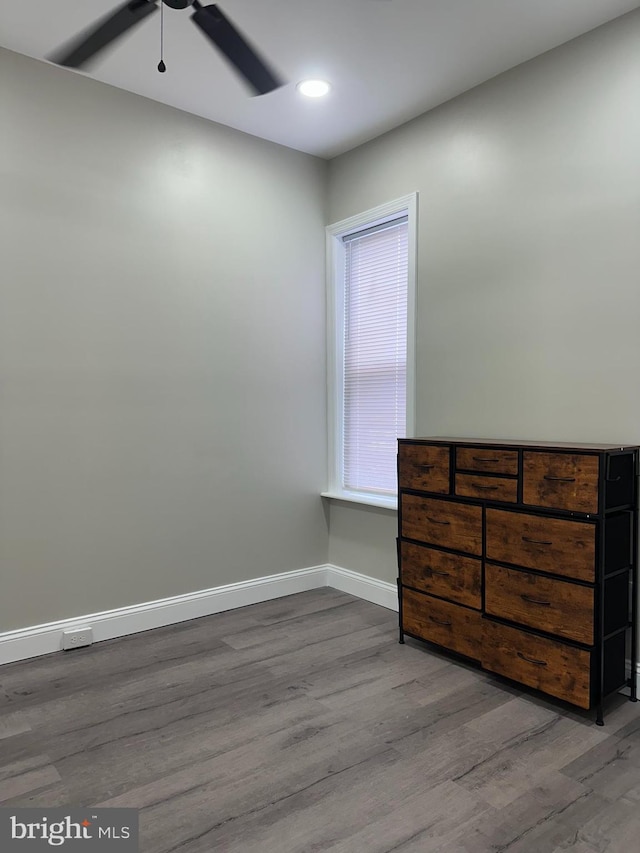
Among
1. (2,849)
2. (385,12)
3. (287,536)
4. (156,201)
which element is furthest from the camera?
(287,536)

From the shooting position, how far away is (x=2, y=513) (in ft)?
9.34

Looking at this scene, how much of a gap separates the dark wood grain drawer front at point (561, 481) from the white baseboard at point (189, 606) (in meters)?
1.43

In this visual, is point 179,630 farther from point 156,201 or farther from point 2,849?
point 156,201

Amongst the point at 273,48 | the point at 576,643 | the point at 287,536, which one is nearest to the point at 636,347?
the point at 576,643

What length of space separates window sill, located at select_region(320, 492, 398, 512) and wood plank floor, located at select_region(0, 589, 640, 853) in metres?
0.83

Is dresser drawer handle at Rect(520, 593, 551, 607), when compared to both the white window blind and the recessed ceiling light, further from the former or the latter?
the recessed ceiling light

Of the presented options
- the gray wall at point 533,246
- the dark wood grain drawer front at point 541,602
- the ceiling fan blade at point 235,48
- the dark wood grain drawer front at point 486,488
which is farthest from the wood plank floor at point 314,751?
the ceiling fan blade at point 235,48

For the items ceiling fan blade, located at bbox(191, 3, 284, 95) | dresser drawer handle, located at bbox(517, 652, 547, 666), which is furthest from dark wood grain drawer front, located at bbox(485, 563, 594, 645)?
ceiling fan blade, located at bbox(191, 3, 284, 95)

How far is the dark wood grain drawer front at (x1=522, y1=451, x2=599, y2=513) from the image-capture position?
7.47ft

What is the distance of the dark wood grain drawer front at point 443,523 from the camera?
2.69 m

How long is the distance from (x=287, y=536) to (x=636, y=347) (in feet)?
7.62

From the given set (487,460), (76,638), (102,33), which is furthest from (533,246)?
(76,638)

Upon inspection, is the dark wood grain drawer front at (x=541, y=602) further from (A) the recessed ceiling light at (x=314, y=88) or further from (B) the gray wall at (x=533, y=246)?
(A) the recessed ceiling light at (x=314, y=88)

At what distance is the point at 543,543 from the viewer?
95.2 inches
